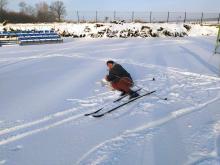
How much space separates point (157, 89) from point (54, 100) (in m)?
3.19

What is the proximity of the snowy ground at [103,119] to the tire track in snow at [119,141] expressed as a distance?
0.02 m

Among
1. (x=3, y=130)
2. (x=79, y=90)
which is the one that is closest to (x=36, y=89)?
(x=79, y=90)

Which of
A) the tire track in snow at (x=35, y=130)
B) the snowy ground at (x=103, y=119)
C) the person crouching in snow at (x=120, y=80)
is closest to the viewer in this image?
the snowy ground at (x=103, y=119)

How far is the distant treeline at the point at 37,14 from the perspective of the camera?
42.5m

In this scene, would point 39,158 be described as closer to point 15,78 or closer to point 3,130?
point 3,130

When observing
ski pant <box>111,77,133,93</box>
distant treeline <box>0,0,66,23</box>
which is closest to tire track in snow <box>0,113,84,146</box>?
ski pant <box>111,77,133,93</box>

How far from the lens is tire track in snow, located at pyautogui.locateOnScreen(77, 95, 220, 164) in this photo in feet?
17.8

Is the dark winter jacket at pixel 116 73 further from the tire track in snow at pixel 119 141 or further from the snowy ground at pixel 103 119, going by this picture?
the tire track in snow at pixel 119 141

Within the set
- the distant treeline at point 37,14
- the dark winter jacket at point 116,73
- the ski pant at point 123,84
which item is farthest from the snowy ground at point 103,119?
the distant treeline at point 37,14

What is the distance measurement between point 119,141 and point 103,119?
1289mm

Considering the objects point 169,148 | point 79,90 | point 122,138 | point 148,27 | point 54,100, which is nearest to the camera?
point 169,148

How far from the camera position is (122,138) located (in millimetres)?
6188

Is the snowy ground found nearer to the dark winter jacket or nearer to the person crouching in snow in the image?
the person crouching in snow

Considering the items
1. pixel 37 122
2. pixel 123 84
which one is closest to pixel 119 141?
pixel 37 122
